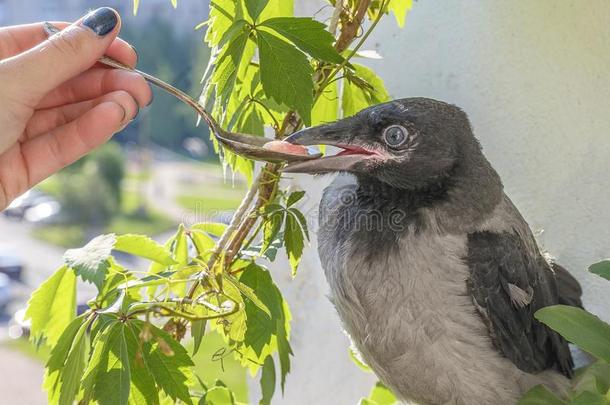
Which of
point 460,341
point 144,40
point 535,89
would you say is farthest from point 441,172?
point 144,40

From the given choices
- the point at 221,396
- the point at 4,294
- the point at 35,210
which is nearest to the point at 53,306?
the point at 221,396

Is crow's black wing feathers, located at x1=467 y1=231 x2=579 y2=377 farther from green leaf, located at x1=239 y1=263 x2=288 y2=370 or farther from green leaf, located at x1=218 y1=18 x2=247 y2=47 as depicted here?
green leaf, located at x1=218 y1=18 x2=247 y2=47

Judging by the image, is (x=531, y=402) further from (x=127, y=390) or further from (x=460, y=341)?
(x=127, y=390)

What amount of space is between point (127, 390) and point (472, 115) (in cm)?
59

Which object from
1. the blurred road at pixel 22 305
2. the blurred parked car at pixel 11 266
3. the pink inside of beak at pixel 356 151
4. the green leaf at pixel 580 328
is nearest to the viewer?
the green leaf at pixel 580 328

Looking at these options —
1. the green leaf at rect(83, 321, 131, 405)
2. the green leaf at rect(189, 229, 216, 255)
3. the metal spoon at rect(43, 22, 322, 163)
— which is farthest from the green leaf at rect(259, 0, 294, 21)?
the green leaf at rect(83, 321, 131, 405)

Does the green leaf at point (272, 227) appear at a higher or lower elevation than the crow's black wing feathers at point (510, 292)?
lower

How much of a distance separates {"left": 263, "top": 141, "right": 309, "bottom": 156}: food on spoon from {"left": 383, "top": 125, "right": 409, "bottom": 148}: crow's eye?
8 centimetres

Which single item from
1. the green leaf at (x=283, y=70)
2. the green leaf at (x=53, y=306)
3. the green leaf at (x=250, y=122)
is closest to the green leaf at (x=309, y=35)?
the green leaf at (x=283, y=70)

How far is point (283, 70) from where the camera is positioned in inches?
27.7

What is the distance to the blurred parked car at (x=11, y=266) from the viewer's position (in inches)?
264

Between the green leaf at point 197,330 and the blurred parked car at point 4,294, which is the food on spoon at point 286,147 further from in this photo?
the blurred parked car at point 4,294

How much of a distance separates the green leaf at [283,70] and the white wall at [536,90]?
37 centimetres

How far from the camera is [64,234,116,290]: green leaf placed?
700 millimetres
